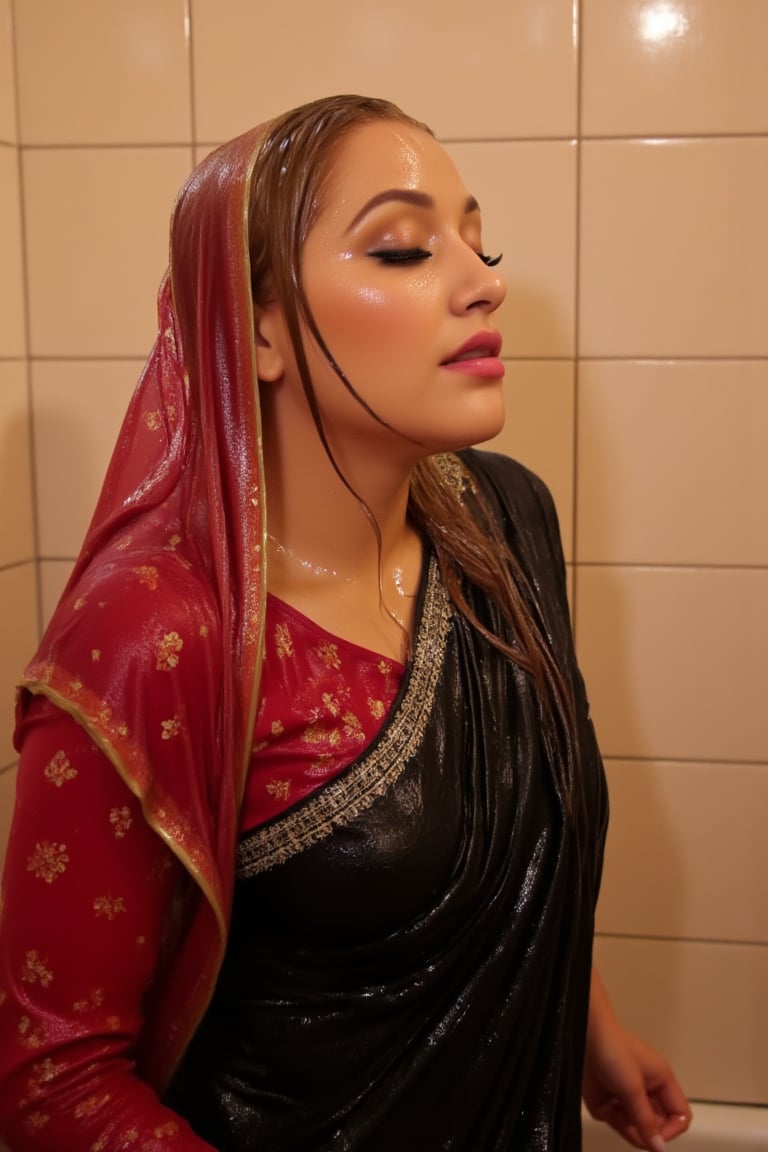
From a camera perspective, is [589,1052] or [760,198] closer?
[589,1052]

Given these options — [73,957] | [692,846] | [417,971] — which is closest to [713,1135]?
[692,846]

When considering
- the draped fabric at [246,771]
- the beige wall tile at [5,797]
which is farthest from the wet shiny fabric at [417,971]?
the beige wall tile at [5,797]

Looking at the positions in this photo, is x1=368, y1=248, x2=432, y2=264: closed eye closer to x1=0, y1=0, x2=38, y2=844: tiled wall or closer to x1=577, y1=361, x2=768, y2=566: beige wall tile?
x1=577, y1=361, x2=768, y2=566: beige wall tile

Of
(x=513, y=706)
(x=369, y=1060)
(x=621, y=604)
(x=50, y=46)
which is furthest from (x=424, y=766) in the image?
(x=50, y=46)

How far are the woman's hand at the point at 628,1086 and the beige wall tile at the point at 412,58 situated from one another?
993mm

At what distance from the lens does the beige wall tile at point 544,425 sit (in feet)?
4.68

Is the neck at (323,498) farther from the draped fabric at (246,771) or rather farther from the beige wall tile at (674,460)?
the beige wall tile at (674,460)

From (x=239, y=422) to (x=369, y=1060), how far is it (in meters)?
0.50

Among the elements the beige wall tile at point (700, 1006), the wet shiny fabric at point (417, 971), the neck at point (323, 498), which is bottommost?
the beige wall tile at point (700, 1006)

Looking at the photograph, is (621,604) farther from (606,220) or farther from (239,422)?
(239,422)

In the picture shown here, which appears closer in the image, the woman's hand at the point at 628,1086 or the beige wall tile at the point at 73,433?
the woman's hand at the point at 628,1086

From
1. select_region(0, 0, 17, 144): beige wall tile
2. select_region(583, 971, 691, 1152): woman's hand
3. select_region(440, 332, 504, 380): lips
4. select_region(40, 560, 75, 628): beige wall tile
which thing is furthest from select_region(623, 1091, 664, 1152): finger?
select_region(0, 0, 17, 144): beige wall tile

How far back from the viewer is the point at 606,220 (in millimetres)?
1381

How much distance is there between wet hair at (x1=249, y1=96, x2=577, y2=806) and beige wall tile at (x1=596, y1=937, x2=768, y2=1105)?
0.67 m
